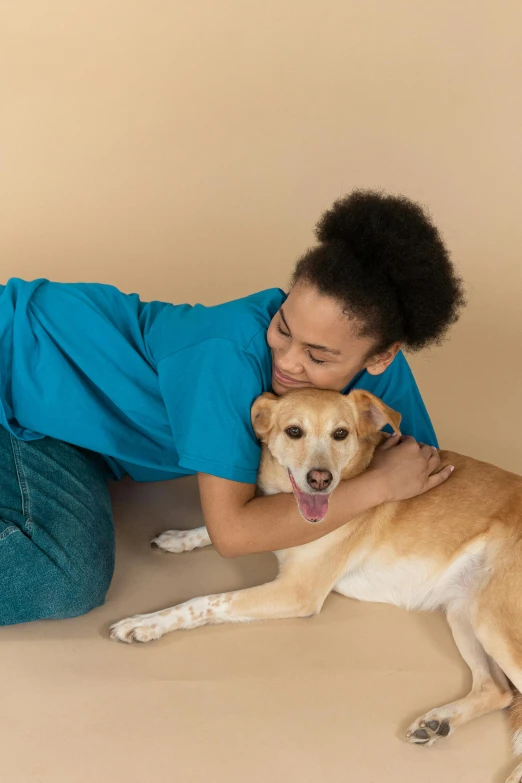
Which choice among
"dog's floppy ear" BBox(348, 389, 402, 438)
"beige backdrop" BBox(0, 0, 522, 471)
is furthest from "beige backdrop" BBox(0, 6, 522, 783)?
"dog's floppy ear" BBox(348, 389, 402, 438)

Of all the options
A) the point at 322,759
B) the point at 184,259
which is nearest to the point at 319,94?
the point at 184,259

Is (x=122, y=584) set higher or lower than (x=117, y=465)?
lower

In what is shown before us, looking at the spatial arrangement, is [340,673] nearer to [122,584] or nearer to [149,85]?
[122,584]

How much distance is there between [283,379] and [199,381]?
34 centimetres

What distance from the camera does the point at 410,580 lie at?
3229 mm

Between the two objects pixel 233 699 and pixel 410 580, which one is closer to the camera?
pixel 233 699

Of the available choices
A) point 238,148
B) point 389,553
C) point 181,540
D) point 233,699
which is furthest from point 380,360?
point 238,148

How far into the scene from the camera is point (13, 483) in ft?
10.1

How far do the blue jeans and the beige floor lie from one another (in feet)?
0.50

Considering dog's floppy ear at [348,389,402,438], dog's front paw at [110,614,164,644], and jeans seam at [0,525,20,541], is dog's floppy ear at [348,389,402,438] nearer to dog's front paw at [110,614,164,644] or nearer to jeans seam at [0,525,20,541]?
dog's front paw at [110,614,164,644]

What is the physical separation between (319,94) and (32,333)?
10.7ft

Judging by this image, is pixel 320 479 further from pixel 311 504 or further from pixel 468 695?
pixel 468 695

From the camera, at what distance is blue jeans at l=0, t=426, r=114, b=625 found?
9.28ft

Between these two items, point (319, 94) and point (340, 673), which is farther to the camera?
point (319, 94)
